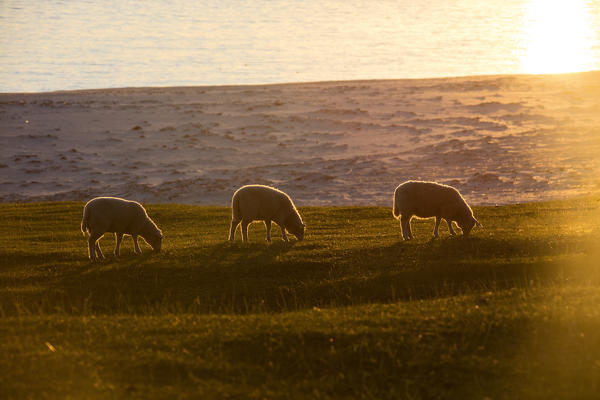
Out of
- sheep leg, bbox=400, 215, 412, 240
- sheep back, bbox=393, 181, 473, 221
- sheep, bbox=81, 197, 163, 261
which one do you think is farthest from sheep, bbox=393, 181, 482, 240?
sheep, bbox=81, 197, 163, 261

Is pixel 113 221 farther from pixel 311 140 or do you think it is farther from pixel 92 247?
pixel 311 140

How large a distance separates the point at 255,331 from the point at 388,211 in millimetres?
20744

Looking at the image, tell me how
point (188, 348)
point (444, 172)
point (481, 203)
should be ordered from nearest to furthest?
point (188, 348), point (481, 203), point (444, 172)

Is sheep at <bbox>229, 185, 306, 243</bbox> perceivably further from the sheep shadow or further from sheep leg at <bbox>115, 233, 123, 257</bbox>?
sheep leg at <bbox>115, 233, 123, 257</bbox>

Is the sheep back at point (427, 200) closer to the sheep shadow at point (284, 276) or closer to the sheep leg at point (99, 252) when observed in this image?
the sheep shadow at point (284, 276)

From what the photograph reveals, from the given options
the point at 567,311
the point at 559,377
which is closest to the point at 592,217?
the point at 567,311

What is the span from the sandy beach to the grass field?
21324 millimetres

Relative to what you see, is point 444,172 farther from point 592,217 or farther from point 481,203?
point 592,217

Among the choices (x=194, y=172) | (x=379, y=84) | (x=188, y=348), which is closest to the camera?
(x=188, y=348)

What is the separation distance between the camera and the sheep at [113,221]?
60.6 ft

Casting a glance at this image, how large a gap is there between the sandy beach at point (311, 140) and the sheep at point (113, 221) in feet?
72.7

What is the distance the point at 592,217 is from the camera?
25.7 metres

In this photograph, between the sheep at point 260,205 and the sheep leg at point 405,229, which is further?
the sheep leg at point 405,229

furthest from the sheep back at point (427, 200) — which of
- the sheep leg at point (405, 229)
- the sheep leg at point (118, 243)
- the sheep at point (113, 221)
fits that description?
the sheep leg at point (118, 243)
